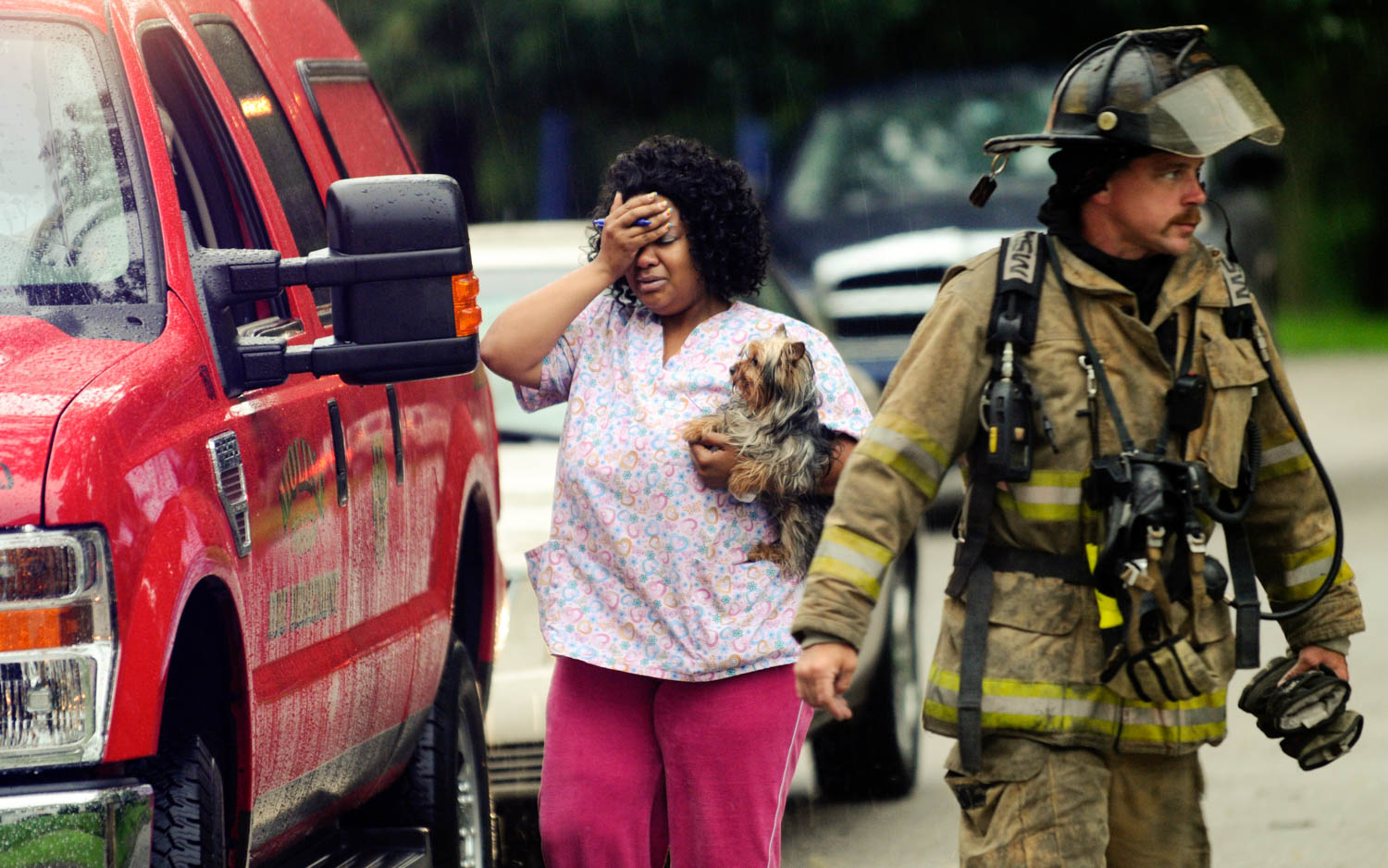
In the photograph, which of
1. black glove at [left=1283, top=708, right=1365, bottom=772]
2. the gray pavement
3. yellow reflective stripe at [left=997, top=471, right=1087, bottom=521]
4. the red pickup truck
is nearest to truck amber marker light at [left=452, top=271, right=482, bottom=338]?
the red pickup truck

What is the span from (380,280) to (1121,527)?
1277 mm

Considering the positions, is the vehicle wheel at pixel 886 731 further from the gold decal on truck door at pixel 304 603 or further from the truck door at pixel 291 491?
the gold decal on truck door at pixel 304 603

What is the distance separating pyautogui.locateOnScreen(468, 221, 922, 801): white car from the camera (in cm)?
661

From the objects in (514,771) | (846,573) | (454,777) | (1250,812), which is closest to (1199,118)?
(846,573)

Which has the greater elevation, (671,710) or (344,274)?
(344,274)

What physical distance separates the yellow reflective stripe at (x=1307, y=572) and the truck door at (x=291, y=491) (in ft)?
5.85

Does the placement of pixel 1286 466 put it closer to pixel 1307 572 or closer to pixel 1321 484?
pixel 1321 484

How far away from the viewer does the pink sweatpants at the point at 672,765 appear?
14.4 feet

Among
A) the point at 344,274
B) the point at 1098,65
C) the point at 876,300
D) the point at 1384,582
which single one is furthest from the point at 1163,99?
the point at 876,300

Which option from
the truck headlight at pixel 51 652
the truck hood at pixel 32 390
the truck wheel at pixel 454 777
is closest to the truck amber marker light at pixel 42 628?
the truck headlight at pixel 51 652

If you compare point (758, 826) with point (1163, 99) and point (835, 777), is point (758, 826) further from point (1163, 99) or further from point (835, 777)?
point (835, 777)

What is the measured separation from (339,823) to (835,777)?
287 cm

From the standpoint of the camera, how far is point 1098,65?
388cm

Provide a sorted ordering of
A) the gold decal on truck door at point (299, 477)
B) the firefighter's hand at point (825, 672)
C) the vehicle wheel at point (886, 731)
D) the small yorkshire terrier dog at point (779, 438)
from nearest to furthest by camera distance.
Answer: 1. the firefighter's hand at point (825, 672)
2. the gold decal on truck door at point (299, 477)
3. the small yorkshire terrier dog at point (779, 438)
4. the vehicle wheel at point (886, 731)
